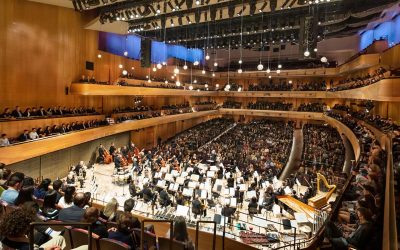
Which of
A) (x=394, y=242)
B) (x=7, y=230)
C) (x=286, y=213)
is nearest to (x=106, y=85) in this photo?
(x=286, y=213)

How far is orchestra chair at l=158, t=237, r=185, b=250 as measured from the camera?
3600mm

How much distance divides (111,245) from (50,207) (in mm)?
1591

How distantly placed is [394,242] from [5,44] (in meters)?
13.0

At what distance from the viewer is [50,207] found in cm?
426

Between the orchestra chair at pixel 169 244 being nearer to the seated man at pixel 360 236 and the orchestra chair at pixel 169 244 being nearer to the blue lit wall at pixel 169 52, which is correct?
the seated man at pixel 360 236

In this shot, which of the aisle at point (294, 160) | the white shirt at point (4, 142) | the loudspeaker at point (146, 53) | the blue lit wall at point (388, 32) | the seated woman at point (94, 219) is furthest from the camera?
the loudspeaker at point (146, 53)

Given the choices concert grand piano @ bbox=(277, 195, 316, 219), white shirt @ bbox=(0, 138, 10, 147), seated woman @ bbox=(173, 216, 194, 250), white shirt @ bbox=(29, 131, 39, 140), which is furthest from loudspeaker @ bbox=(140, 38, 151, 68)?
seated woman @ bbox=(173, 216, 194, 250)

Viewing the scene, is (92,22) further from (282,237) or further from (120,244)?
(120,244)

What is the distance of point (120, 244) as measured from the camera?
3162mm

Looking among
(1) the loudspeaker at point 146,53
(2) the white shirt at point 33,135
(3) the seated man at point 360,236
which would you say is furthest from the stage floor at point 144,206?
(1) the loudspeaker at point 146,53

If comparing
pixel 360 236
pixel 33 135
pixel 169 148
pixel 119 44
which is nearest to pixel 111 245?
pixel 360 236

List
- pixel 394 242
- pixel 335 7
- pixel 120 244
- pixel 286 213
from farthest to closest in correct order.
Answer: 1. pixel 335 7
2. pixel 286 213
3. pixel 120 244
4. pixel 394 242

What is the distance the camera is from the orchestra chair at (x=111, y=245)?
10.3ft

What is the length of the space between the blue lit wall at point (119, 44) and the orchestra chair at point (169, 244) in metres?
15.4
